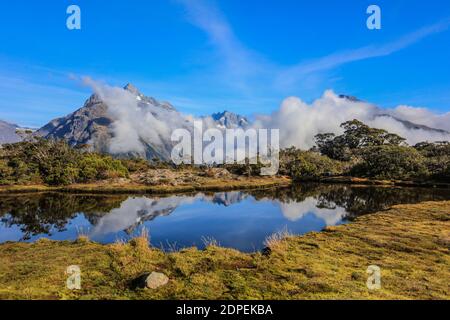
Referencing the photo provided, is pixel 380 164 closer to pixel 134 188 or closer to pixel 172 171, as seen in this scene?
pixel 172 171

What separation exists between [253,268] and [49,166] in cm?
8992

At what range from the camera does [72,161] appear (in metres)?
95.1

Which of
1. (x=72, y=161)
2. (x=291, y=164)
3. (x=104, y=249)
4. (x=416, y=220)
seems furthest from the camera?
(x=291, y=164)

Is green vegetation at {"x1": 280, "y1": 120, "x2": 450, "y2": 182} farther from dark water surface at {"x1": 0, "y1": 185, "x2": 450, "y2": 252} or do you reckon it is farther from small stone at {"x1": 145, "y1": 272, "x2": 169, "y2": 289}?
small stone at {"x1": 145, "y1": 272, "x2": 169, "y2": 289}

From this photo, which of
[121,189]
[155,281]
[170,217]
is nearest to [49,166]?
[121,189]

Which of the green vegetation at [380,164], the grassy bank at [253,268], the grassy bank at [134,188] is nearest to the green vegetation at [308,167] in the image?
the green vegetation at [380,164]

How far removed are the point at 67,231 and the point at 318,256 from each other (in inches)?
1191

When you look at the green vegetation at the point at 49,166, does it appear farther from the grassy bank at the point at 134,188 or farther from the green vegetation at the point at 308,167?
the green vegetation at the point at 308,167

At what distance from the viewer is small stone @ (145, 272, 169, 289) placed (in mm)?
13719

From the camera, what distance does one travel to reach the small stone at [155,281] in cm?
1372

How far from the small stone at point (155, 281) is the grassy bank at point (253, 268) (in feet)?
1.22

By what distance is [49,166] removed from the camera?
293ft
